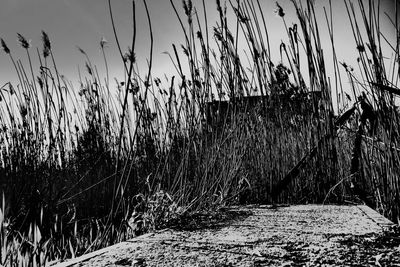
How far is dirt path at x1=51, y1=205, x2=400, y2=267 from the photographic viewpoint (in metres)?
0.82

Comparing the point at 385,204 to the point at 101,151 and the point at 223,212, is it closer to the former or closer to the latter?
the point at 223,212

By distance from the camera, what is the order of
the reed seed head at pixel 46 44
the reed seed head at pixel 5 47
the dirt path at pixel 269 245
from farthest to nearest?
the reed seed head at pixel 5 47
the reed seed head at pixel 46 44
the dirt path at pixel 269 245

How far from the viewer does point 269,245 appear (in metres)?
0.97

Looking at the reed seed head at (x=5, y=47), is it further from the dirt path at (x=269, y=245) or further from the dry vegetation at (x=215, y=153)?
the dirt path at (x=269, y=245)

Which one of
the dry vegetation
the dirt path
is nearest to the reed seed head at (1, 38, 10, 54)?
the dry vegetation

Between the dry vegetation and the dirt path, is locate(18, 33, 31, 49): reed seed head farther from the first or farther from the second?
the dirt path

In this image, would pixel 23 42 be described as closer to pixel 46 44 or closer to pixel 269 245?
pixel 46 44

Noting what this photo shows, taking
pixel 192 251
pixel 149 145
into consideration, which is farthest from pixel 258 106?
pixel 192 251

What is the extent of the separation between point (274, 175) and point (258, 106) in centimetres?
45

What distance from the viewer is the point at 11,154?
→ 214 cm

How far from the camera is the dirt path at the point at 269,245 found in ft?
2.70

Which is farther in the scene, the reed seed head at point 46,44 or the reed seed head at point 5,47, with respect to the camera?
the reed seed head at point 5,47

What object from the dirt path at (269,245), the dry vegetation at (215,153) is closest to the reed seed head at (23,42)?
the dry vegetation at (215,153)

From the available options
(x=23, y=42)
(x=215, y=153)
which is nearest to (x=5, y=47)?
(x=23, y=42)
